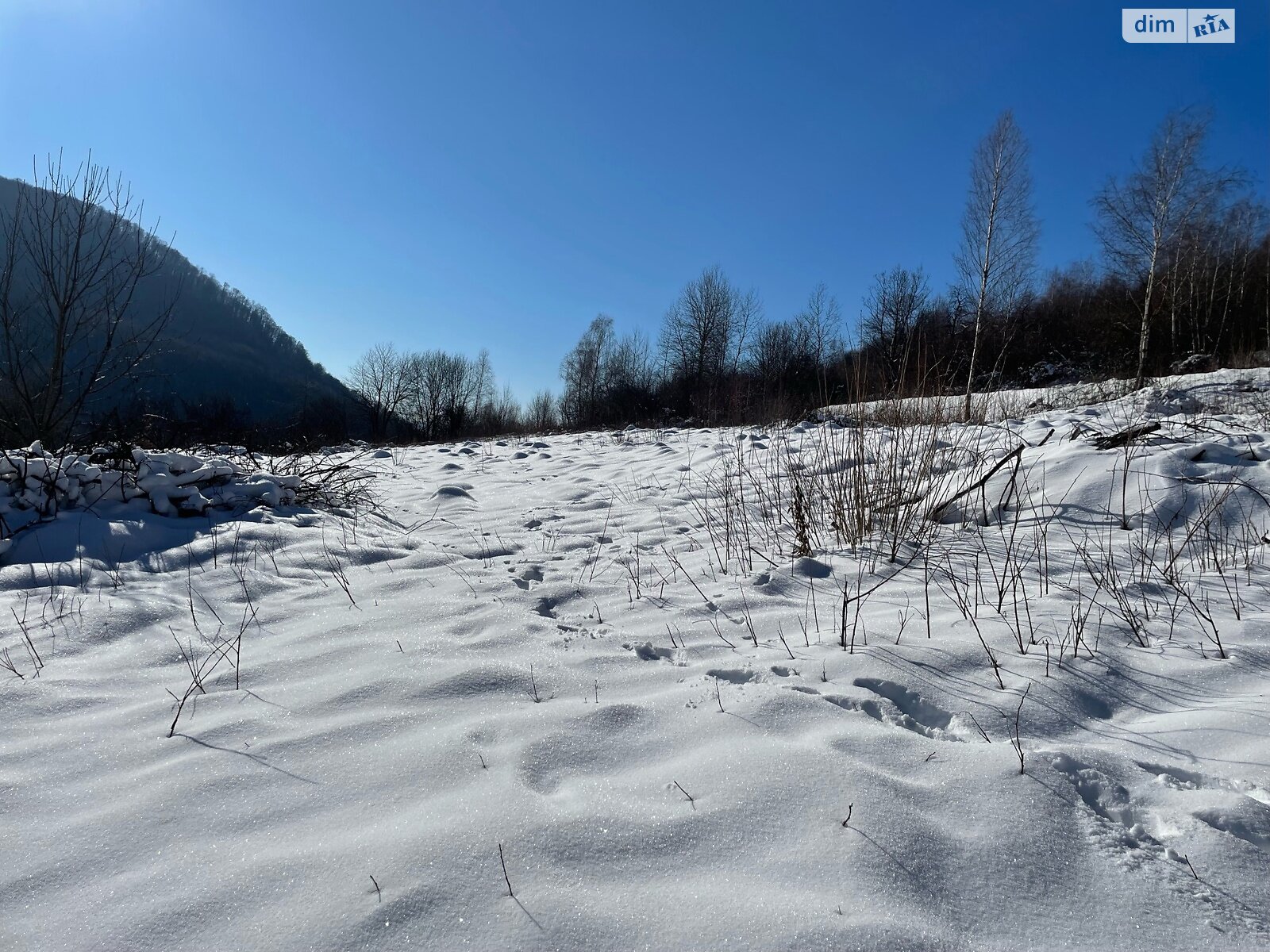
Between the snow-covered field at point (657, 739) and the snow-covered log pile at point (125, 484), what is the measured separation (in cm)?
32

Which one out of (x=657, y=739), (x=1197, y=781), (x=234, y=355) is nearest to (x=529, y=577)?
(x=657, y=739)

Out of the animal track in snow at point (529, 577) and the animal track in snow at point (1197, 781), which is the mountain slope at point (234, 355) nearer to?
the animal track in snow at point (529, 577)

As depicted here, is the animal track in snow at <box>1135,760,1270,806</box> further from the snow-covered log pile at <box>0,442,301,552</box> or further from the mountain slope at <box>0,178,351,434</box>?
the mountain slope at <box>0,178,351,434</box>

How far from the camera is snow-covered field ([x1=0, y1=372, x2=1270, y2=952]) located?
0.97 meters

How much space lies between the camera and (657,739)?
1516 millimetres

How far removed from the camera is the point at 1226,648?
1.88m

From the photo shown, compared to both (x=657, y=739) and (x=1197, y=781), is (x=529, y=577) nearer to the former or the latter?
(x=657, y=739)

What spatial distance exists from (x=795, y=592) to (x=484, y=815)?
1.82 meters

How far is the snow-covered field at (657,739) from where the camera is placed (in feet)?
3.20

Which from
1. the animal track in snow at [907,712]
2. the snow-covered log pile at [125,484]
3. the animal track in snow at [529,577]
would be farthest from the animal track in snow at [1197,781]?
the snow-covered log pile at [125,484]

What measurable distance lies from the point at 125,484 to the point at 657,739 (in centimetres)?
414

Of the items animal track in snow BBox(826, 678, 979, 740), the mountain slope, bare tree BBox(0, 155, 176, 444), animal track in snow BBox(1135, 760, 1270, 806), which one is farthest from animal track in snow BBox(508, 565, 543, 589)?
the mountain slope

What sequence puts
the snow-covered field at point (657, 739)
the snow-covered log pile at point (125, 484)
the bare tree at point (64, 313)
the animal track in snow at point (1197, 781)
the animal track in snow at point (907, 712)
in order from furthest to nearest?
the bare tree at point (64, 313) < the snow-covered log pile at point (125, 484) < the animal track in snow at point (907, 712) < the animal track in snow at point (1197, 781) < the snow-covered field at point (657, 739)

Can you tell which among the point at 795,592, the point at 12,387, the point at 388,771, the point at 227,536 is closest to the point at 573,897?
the point at 388,771
